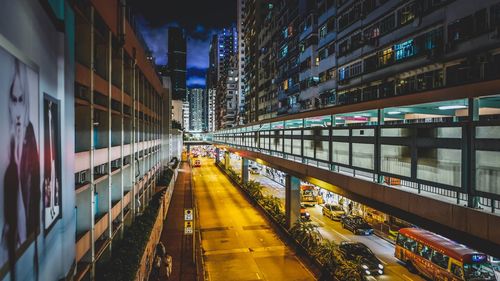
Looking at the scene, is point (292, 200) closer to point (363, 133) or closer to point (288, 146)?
point (288, 146)

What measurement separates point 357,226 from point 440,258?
924cm

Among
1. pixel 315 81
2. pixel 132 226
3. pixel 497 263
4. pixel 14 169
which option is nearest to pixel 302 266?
pixel 132 226

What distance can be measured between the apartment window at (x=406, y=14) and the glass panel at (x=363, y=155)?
15.5 meters

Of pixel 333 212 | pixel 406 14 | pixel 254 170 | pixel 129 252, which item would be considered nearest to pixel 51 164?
pixel 129 252

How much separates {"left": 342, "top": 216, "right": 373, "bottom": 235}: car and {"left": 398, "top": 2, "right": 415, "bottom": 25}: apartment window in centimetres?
1455

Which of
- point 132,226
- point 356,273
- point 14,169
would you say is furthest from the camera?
point 132,226

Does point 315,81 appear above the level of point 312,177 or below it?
above

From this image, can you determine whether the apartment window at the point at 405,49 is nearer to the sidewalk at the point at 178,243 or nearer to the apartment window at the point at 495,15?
the apartment window at the point at 495,15

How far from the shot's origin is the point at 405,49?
76.3 ft

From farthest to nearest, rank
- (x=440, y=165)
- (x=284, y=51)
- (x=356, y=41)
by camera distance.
Result: 1. (x=284, y=51)
2. (x=356, y=41)
3. (x=440, y=165)

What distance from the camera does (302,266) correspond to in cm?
1766

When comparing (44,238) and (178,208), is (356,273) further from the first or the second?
(178,208)

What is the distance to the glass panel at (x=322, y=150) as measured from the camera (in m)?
13.6

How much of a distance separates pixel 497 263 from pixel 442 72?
11.0 m
